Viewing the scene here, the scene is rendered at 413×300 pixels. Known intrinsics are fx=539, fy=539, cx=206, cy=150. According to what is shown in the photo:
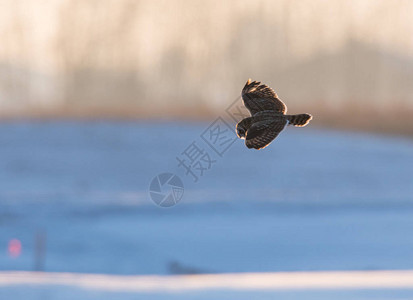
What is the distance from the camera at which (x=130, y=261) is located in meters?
11.6

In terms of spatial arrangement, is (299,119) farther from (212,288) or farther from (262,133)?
(212,288)

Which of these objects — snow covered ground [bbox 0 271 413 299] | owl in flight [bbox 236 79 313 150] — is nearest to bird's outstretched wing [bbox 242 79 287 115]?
owl in flight [bbox 236 79 313 150]

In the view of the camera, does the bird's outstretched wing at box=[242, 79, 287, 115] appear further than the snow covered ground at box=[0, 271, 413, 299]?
No

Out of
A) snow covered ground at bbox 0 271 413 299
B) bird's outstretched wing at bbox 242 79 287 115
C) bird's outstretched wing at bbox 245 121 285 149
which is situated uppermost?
snow covered ground at bbox 0 271 413 299

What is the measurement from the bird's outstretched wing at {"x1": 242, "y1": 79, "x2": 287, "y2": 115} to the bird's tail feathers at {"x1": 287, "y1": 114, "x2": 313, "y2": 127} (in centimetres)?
2

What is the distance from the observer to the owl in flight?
0.89 meters

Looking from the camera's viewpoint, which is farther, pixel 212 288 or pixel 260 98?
pixel 212 288

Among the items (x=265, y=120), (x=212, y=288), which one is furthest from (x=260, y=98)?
(x=212, y=288)

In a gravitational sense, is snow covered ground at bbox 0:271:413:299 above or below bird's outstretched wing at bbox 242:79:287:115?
above

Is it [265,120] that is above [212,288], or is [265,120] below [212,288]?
below

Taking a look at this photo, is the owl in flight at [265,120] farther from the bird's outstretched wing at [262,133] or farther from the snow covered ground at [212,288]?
the snow covered ground at [212,288]

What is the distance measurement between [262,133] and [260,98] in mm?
88

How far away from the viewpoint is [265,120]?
916 millimetres

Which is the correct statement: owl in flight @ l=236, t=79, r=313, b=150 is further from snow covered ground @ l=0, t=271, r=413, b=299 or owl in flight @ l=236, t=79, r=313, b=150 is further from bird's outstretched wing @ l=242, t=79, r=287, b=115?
snow covered ground @ l=0, t=271, r=413, b=299
